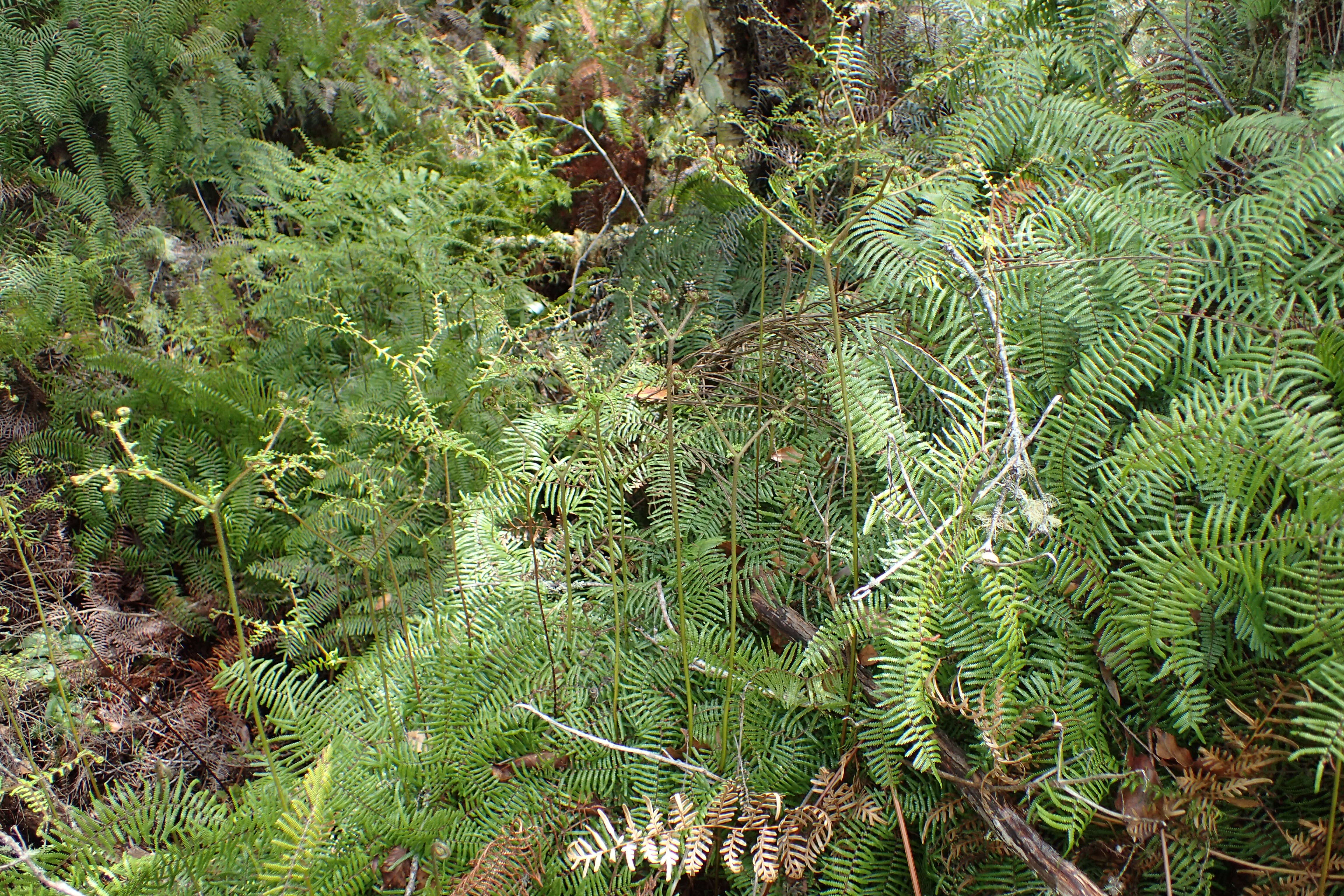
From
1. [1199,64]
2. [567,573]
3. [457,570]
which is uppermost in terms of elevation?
[1199,64]

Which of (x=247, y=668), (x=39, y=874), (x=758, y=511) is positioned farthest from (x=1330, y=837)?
(x=39, y=874)

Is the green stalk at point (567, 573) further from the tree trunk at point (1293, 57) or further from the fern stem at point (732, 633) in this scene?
the tree trunk at point (1293, 57)

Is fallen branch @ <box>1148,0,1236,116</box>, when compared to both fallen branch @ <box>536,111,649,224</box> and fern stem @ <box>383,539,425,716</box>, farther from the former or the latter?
fern stem @ <box>383,539,425,716</box>

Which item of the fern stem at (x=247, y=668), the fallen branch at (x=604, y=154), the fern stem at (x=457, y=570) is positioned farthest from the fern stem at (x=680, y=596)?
the fallen branch at (x=604, y=154)

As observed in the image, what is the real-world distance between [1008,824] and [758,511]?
764 millimetres

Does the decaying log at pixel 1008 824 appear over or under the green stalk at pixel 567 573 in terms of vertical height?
under

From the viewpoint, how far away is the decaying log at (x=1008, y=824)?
3.95 ft

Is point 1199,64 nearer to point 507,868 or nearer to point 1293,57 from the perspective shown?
point 1293,57

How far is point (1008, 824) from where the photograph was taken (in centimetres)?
128

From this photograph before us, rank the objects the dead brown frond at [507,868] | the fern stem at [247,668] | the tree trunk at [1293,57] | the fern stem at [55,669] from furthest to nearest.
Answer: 1. the tree trunk at [1293,57]
2. the fern stem at [55,669]
3. the dead brown frond at [507,868]
4. the fern stem at [247,668]

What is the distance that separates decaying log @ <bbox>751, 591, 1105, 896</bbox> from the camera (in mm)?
1205

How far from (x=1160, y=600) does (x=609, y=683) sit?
3.31 ft

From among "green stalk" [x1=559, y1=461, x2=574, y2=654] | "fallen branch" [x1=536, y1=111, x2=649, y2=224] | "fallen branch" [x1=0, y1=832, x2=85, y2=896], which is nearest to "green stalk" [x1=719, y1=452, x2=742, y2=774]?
"green stalk" [x1=559, y1=461, x2=574, y2=654]

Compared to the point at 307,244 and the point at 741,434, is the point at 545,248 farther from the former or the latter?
the point at 741,434
